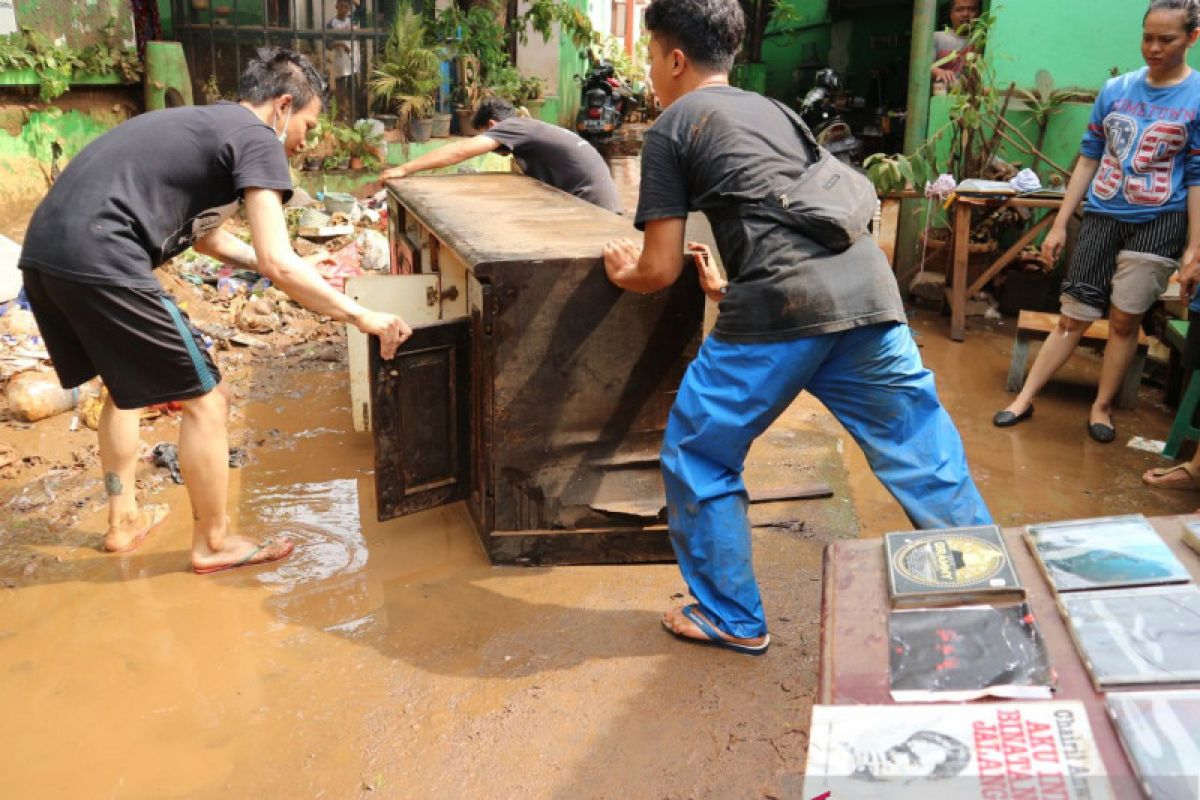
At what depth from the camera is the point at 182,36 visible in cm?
933

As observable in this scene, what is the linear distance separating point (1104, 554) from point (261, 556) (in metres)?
2.74

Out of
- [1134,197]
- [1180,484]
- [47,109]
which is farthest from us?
[47,109]

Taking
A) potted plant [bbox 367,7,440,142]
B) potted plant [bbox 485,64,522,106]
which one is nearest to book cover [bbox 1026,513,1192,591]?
potted plant [bbox 367,7,440,142]

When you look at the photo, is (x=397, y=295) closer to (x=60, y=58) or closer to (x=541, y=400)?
(x=541, y=400)

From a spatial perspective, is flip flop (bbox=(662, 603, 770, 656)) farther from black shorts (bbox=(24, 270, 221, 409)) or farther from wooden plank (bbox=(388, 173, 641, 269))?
black shorts (bbox=(24, 270, 221, 409))

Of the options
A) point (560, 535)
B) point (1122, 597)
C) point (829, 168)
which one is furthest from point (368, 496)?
point (1122, 597)

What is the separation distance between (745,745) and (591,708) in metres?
0.44

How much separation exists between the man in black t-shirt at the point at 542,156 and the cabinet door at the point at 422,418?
198 centimetres

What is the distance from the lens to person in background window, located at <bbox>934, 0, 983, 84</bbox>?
23.8 feet

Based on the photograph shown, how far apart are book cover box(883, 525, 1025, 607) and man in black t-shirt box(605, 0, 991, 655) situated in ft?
3.01

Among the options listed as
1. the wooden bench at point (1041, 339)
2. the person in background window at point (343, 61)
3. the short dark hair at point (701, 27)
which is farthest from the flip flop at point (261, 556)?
the person in background window at point (343, 61)

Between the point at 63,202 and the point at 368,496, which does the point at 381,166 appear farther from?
the point at 63,202

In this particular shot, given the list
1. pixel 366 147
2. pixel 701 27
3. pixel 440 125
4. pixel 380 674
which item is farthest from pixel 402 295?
pixel 440 125

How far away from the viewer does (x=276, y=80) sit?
3.28 m
